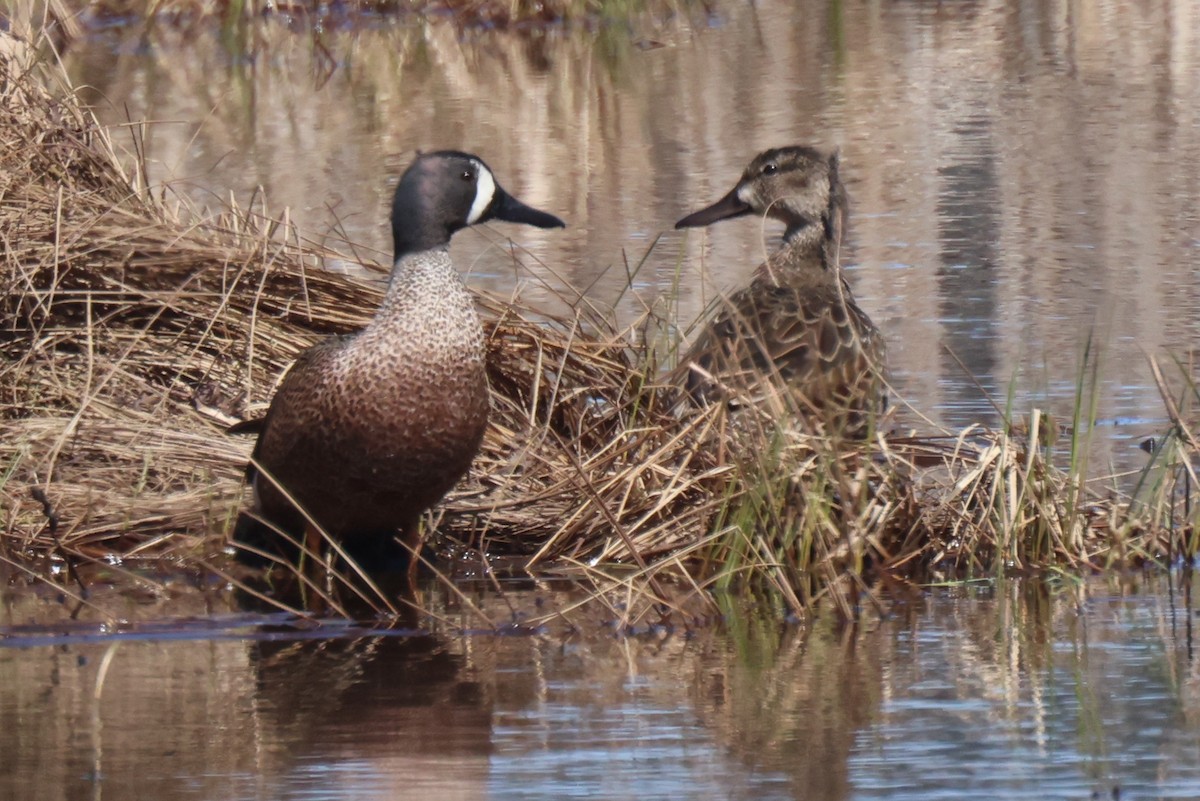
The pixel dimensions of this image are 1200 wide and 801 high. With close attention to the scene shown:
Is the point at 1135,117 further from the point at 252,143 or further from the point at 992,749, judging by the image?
the point at 992,749

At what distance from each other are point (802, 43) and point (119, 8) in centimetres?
559

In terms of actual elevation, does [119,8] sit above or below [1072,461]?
above

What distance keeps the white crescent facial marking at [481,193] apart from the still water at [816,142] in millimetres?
555

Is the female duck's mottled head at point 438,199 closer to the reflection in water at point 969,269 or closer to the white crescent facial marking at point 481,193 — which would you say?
the white crescent facial marking at point 481,193

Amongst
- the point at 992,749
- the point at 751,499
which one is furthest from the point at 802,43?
the point at 992,749

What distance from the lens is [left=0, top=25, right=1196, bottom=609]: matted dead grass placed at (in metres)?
4.62

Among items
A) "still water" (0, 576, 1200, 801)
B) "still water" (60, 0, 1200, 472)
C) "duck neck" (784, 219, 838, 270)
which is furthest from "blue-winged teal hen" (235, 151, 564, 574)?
"duck neck" (784, 219, 838, 270)

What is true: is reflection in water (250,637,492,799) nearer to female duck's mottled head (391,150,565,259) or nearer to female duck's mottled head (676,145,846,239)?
female duck's mottled head (391,150,565,259)

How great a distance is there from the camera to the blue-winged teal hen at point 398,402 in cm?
457

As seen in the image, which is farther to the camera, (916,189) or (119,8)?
(119,8)

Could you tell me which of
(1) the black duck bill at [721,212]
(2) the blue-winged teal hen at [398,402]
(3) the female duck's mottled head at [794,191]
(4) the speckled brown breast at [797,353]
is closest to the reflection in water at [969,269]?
(4) the speckled brown breast at [797,353]

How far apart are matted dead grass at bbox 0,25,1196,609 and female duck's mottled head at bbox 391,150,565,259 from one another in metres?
0.54

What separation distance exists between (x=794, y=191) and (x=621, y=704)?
3.16m

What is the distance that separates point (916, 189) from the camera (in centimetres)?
1044
